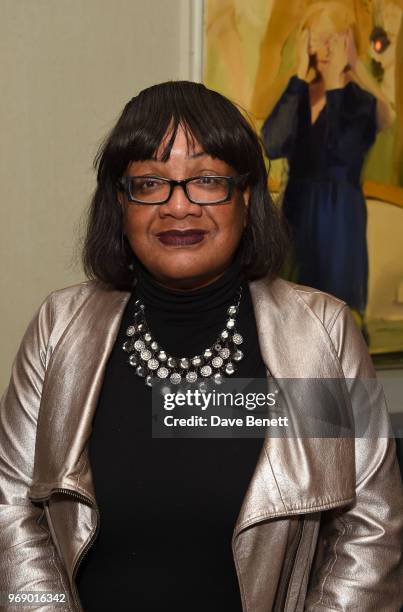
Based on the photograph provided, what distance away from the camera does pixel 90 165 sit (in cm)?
272

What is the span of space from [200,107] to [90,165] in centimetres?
89

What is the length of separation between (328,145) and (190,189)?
1.30 meters

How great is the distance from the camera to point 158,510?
1.84 metres

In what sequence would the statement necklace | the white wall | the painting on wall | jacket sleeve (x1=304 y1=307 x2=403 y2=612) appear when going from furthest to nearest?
1. the painting on wall
2. the white wall
3. the statement necklace
4. jacket sleeve (x1=304 y1=307 x2=403 y2=612)

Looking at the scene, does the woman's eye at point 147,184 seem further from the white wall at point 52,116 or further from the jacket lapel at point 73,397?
the white wall at point 52,116

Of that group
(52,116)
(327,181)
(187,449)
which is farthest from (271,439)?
(327,181)

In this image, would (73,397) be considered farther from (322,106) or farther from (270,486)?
(322,106)

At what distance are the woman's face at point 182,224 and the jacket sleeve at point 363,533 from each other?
30 centimetres

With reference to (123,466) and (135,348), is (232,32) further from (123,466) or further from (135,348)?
(123,466)

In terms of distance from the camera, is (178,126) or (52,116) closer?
(178,126)

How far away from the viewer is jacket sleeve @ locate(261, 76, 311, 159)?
295cm

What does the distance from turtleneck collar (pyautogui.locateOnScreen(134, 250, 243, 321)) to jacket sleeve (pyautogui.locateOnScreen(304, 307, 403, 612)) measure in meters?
0.25

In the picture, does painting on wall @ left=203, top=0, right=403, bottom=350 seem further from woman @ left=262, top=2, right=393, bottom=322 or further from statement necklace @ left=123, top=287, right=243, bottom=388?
statement necklace @ left=123, top=287, right=243, bottom=388

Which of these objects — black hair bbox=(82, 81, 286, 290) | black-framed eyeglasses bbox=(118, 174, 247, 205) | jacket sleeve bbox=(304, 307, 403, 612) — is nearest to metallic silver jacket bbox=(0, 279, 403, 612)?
jacket sleeve bbox=(304, 307, 403, 612)
